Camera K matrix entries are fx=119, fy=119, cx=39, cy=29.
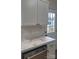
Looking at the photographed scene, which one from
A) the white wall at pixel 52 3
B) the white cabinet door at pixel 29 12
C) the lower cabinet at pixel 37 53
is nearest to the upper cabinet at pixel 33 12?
the white cabinet door at pixel 29 12

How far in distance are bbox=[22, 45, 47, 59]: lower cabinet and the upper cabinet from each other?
21.6 inches

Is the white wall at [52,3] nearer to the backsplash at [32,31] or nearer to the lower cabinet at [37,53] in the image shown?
the backsplash at [32,31]

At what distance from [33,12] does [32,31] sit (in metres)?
0.40

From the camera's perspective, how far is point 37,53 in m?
2.29

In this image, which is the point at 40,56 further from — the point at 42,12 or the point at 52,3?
the point at 52,3

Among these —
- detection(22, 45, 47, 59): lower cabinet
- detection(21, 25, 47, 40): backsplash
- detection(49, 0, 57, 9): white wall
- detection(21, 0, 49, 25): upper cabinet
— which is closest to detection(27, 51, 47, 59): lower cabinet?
detection(22, 45, 47, 59): lower cabinet

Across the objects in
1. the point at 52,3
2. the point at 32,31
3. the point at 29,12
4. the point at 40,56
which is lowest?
the point at 40,56

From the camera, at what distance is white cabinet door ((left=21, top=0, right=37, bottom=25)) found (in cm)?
220

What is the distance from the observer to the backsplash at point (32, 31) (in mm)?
2209

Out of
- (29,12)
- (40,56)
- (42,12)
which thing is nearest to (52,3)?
(42,12)
